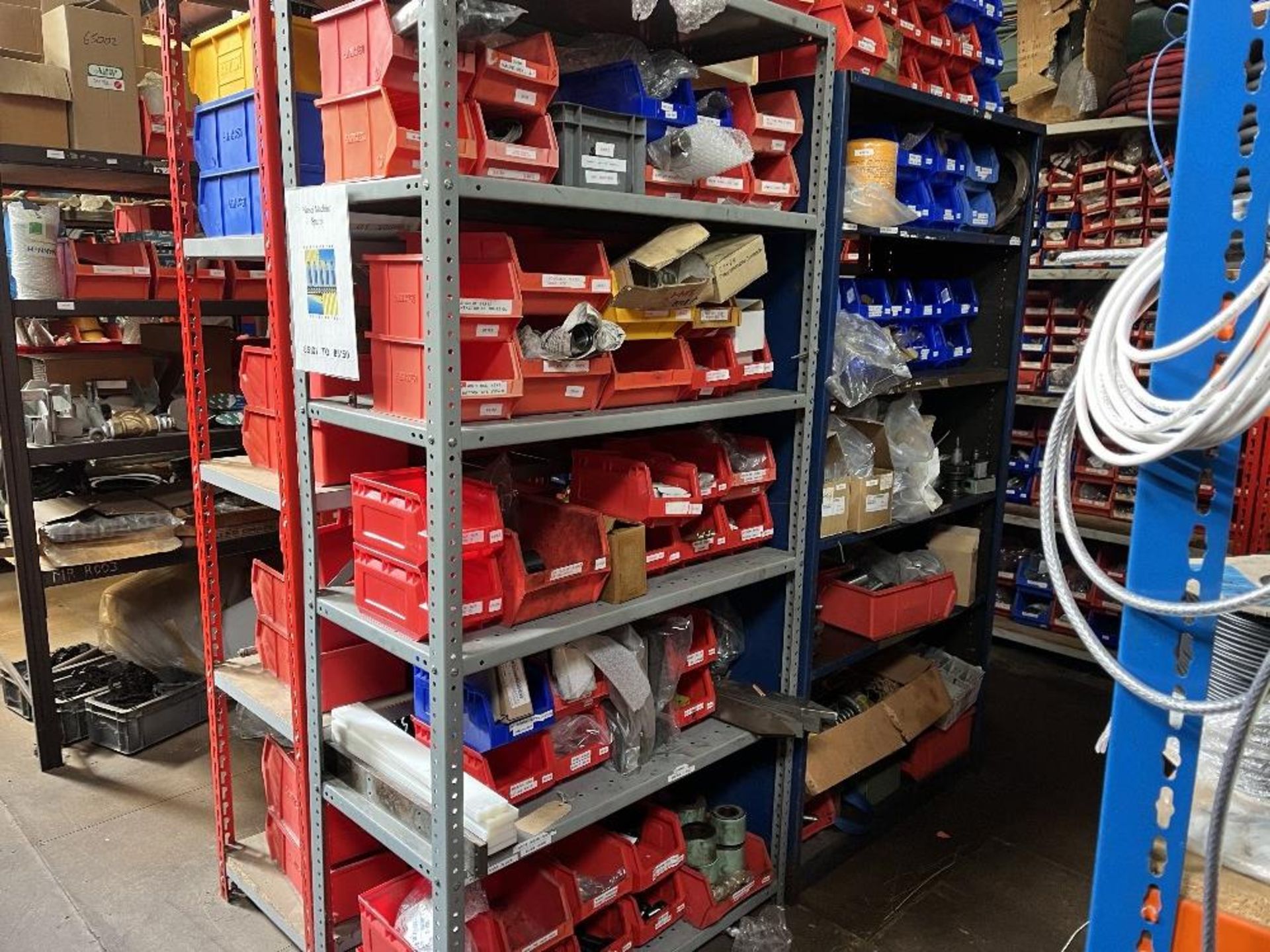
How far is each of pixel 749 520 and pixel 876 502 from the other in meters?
0.46

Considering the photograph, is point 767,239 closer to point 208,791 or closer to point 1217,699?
point 1217,699

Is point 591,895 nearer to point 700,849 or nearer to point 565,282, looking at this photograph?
point 700,849

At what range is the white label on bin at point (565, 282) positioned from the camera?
175 cm

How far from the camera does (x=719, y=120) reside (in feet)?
6.85

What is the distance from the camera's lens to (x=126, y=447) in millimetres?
3168

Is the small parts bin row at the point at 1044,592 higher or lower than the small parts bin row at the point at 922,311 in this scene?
lower

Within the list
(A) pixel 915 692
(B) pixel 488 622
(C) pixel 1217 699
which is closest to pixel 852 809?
(A) pixel 915 692

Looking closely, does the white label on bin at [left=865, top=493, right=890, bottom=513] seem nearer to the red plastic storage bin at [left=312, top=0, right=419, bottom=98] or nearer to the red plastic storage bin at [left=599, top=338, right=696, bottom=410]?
the red plastic storage bin at [left=599, top=338, right=696, bottom=410]

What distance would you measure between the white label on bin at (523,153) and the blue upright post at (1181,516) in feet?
3.62

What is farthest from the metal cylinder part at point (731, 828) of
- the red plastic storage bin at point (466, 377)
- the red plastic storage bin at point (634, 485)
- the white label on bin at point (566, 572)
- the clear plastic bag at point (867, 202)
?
the clear plastic bag at point (867, 202)

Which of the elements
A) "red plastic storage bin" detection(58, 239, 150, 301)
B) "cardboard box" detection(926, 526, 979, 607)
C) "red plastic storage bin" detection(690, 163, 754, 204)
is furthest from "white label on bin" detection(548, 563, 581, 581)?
"red plastic storage bin" detection(58, 239, 150, 301)

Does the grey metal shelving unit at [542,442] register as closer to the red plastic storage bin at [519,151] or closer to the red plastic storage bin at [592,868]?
the red plastic storage bin at [519,151]

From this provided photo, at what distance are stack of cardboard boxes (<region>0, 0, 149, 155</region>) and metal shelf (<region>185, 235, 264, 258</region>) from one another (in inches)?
47.7

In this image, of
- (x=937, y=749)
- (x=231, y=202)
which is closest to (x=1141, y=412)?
(x=231, y=202)
